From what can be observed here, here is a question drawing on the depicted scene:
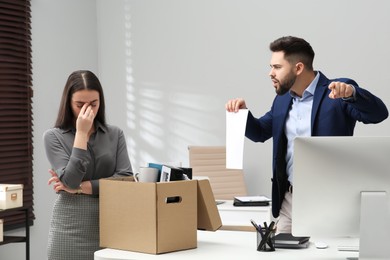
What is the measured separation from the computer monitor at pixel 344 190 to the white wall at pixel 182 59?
9.87 ft

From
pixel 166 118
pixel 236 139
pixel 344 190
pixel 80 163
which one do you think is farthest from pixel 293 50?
pixel 166 118

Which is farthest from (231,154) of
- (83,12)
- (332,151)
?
(83,12)

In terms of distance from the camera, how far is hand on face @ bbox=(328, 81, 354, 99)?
2.66m

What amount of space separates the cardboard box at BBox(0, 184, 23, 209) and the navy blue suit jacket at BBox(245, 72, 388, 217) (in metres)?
1.81

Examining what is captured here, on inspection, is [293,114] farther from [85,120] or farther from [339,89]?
[85,120]

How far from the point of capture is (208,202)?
251cm

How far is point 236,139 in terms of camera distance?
2609 mm

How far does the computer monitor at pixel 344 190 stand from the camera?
2.16m

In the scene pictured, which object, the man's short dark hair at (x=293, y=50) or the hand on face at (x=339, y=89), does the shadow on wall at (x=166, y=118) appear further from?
the hand on face at (x=339, y=89)

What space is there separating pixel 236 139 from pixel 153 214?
0.54 metres

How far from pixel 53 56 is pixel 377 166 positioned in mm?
3751

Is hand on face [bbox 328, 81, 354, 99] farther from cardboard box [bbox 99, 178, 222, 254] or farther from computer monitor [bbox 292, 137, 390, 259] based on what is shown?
cardboard box [bbox 99, 178, 222, 254]

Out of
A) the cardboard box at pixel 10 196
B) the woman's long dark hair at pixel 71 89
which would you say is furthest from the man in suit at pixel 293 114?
the cardboard box at pixel 10 196

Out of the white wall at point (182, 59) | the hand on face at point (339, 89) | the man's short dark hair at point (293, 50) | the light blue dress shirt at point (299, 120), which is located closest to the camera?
the hand on face at point (339, 89)
